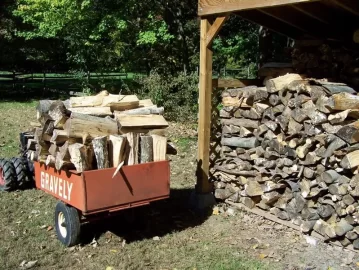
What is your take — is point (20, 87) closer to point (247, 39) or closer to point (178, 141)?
point (247, 39)

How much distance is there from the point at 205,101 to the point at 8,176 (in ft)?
11.2

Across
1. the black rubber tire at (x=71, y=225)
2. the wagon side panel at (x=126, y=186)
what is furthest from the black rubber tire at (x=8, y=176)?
the wagon side panel at (x=126, y=186)

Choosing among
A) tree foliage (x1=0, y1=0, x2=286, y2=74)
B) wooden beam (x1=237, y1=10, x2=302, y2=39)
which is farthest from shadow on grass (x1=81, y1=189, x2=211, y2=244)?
tree foliage (x1=0, y1=0, x2=286, y2=74)

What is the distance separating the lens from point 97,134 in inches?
203

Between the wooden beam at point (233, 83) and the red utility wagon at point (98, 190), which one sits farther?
the wooden beam at point (233, 83)

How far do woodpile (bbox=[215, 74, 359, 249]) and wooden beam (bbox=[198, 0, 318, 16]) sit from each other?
99cm

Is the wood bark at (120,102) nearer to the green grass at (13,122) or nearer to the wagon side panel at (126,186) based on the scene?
the wagon side panel at (126,186)

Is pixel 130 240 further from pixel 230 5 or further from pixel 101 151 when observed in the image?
pixel 230 5

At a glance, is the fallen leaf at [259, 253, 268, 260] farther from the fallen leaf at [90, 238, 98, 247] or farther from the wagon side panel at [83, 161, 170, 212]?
the fallen leaf at [90, 238, 98, 247]

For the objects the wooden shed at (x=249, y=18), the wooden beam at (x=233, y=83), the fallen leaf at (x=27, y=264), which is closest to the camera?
the fallen leaf at (x=27, y=264)

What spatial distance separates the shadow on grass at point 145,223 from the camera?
5.76m

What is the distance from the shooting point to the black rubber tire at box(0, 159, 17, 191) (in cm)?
728

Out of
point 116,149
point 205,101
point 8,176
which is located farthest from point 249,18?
point 8,176

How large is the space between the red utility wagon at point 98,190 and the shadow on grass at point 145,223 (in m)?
0.40
